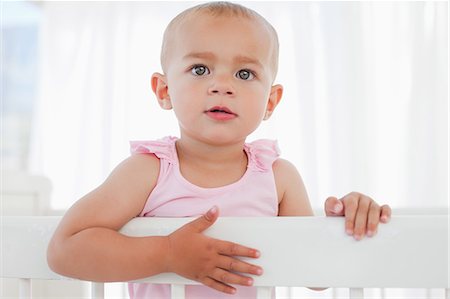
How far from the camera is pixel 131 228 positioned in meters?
0.78

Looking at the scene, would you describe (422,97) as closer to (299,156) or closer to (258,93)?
(299,156)

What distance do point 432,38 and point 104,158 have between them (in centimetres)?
129

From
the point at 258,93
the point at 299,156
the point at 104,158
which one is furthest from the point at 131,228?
the point at 104,158

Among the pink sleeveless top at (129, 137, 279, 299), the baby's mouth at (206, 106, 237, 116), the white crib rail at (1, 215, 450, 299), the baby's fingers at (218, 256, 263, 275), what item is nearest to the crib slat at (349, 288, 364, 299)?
the white crib rail at (1, 215, 450, 299)

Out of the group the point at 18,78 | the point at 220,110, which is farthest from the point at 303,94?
the point at 220,110

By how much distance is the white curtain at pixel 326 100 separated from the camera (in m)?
2.20

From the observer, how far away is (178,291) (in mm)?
752

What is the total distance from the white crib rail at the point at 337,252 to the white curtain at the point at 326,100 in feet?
4.79

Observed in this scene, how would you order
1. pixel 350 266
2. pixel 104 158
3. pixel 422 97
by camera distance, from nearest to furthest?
pixel 350 266 → pixel 422 97 → pixel 104 158

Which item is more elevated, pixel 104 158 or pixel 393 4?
pixel 393 4

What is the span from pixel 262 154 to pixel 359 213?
38cm

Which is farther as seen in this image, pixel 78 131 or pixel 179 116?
pixel 78 131

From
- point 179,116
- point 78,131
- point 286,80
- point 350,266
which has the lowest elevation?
point 350,266

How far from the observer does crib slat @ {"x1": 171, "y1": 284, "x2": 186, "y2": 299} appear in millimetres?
748
